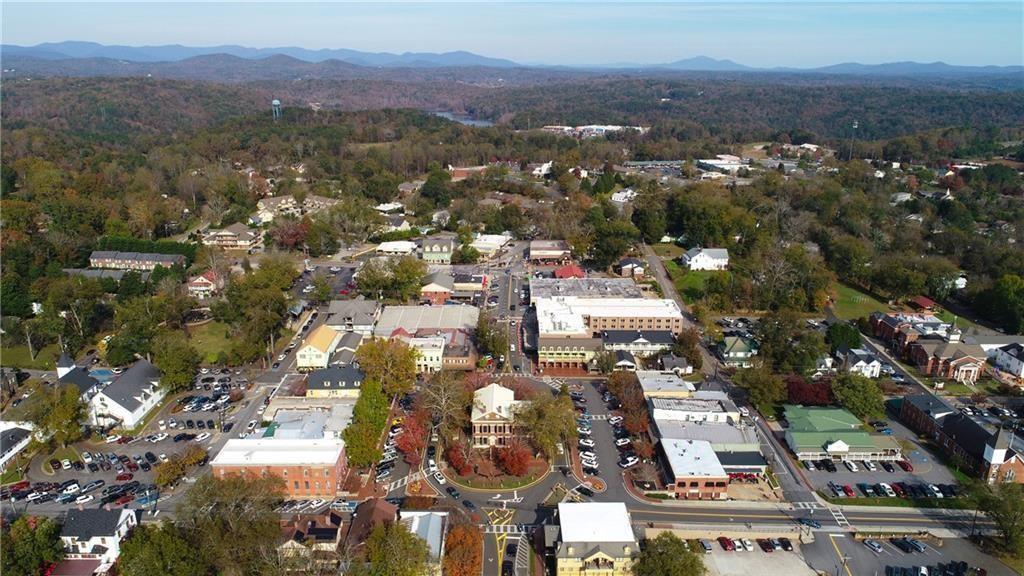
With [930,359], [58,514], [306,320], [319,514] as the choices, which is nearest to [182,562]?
[319,514]

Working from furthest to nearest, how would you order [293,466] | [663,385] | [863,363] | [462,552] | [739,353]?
[739,353]
[863,363]
[663,385]
[293,466]
[462,552]

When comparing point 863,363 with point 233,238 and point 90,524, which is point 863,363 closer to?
point 90,524

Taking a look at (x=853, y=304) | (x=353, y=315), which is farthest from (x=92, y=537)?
(x=853, y=304)

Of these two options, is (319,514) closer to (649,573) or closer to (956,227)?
(649,573)

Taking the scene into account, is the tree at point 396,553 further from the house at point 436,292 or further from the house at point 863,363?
the house at point 436,292

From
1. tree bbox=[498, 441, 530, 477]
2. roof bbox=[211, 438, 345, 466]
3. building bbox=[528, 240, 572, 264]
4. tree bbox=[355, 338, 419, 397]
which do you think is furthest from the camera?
building bbox=[528, 240, 572, 264]

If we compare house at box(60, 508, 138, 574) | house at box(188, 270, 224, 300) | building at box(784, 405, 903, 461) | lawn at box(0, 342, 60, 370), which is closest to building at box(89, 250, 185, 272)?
house at box(188, 270, 224, 300)

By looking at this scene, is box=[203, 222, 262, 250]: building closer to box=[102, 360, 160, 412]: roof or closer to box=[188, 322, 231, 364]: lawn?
box=[188, 322, 231, 364]: lawn
